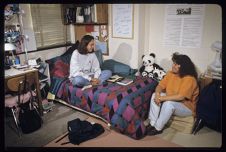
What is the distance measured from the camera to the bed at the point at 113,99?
1.76 m

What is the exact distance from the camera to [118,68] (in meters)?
2.38

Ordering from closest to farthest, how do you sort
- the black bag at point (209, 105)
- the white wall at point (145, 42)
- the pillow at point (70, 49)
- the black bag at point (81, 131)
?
the black bag at point (81, 131), the black bag at point (209, 105), the white wall at point (145, 42), the pillow at point (70, 49)

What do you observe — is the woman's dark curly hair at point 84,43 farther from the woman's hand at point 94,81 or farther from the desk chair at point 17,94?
the desk chair at point 17,94

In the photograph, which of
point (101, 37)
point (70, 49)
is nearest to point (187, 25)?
point (101, 37)

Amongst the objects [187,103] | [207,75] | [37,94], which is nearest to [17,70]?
[37,94]

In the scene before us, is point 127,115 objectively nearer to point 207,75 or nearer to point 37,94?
point 207,75

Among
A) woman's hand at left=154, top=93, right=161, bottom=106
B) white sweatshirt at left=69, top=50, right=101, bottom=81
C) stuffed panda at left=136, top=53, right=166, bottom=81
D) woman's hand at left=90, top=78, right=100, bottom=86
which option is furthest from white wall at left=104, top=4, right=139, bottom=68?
woman's hand at left=154, top=93, right=161, bottom=106

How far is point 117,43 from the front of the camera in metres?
2.40

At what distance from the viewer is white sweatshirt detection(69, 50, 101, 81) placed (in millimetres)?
2236

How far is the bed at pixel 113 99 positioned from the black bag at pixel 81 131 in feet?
0.78

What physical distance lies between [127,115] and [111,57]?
1.00m

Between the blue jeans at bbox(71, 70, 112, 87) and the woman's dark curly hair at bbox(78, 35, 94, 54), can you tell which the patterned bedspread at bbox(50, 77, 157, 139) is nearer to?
the blue jeans at bbox(71, 70, 112, 87)

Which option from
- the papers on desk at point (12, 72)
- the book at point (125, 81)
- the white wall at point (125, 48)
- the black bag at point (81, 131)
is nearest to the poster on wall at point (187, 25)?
the white wall at point (125, 48)

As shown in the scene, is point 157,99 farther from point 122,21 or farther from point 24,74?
point 24,74
